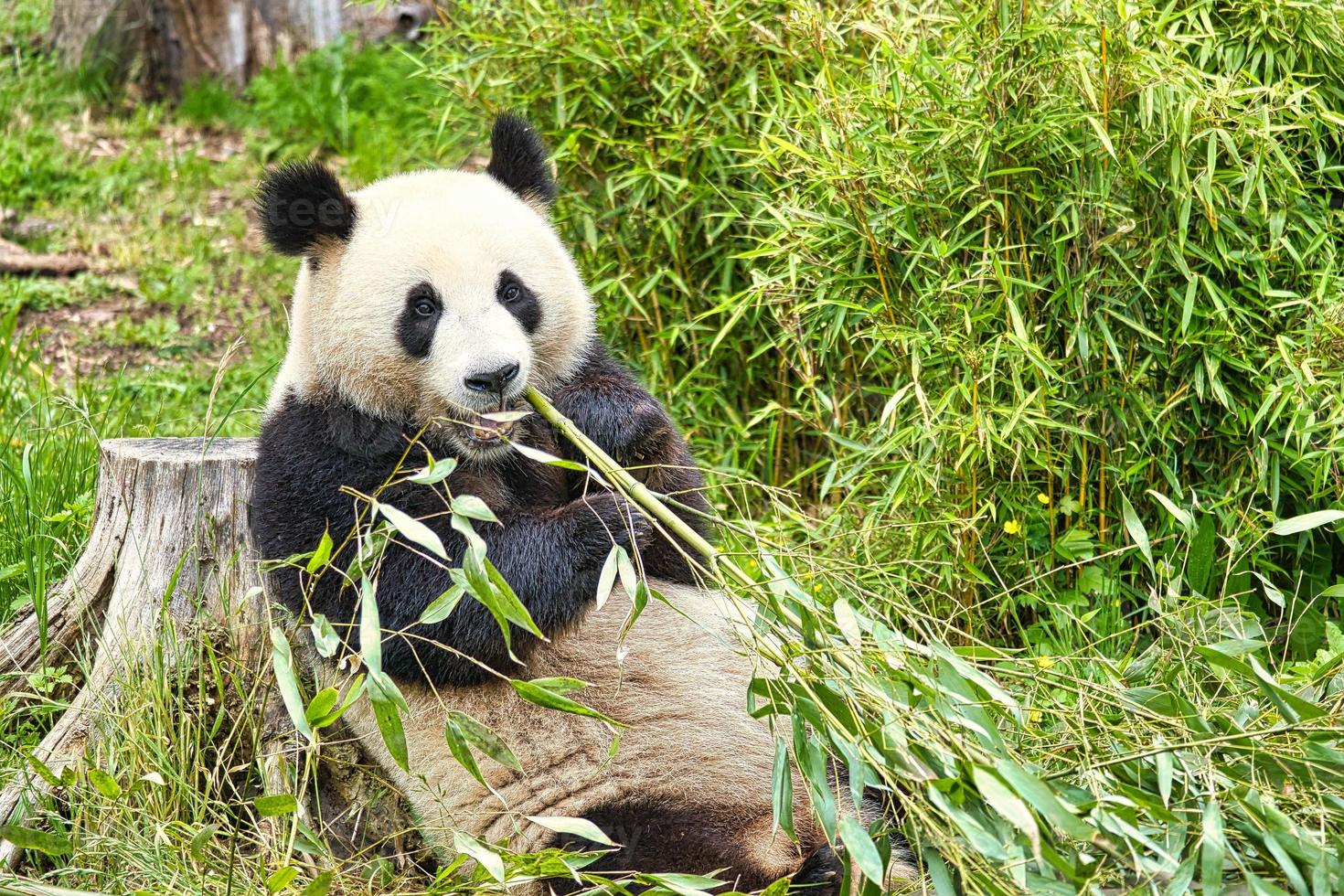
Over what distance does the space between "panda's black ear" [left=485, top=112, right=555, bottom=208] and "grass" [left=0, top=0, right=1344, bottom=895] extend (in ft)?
3.11

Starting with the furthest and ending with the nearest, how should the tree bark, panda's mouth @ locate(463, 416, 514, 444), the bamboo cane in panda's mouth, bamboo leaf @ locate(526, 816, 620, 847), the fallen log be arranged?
the tree bark → the fallen log → panda's mouth @ locate(463, 416, 514, 444) → the bamboo cane in panda's mouth → bamboo leaf @ locate(526, 816, 620, 847)

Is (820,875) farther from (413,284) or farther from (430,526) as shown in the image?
(413,284)

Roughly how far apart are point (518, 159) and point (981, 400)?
5.42 feet

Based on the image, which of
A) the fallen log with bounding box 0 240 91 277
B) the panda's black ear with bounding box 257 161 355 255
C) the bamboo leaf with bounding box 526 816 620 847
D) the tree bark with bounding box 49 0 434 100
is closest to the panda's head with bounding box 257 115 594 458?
the panda's black ear with bounding box 257 161 355 255

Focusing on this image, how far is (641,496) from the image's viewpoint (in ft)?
9.91

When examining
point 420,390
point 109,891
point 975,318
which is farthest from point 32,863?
point 975,318

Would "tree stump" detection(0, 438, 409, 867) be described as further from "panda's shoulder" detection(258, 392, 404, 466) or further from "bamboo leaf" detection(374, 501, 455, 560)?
"bamboo leaf" detection(374, 501, 455, 560)

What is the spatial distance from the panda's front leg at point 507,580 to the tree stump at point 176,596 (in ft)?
1.84

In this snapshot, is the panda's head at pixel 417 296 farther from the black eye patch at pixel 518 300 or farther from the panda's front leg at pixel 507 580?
the panda's front leg at pixel 507 580

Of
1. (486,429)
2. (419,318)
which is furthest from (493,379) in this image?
(419,318)

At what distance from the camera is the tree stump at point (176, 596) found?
3.65m

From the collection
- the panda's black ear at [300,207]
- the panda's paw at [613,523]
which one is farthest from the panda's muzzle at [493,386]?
the panda's black ear at [300,207]

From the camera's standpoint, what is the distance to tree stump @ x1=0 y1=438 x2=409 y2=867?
12.0ft

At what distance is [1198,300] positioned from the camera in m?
4.02
